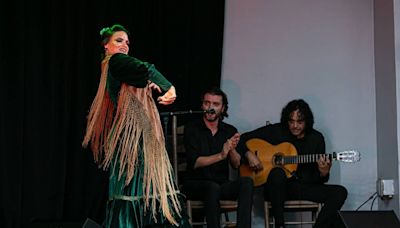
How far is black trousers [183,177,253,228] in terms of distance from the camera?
179 inches

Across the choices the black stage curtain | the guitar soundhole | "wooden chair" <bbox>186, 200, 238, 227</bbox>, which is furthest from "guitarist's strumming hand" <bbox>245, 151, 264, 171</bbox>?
the black stage curtain

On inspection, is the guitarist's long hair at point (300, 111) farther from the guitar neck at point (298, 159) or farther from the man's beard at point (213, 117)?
the man's beard at point (213, 117)

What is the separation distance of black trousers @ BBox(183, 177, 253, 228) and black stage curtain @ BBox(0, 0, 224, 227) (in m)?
0.72

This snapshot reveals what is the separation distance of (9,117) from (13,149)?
22 cm

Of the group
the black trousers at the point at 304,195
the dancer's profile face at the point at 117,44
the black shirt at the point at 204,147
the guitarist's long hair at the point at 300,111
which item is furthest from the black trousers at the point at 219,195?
the dancer's profile face at the point at 117,44

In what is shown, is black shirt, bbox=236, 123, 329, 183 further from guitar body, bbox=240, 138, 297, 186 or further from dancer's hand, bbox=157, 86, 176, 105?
dancer's hand, bbox=157, 86, 176, 105

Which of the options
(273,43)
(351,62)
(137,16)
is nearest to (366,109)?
(351,62)

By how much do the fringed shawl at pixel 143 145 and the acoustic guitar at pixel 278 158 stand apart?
142 centimetres

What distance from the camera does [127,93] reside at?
3.76 m

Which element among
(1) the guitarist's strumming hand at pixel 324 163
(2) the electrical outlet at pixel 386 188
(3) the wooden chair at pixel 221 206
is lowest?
(3) the wooden chair at pixel 221 206

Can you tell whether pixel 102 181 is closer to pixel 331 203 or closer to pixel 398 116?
pixel 331 203

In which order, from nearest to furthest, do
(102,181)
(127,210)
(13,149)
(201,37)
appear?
(127,210)
(13,149)
(102,181)
(201,37)

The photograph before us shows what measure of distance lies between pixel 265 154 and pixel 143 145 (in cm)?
166

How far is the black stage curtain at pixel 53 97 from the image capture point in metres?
4.75
